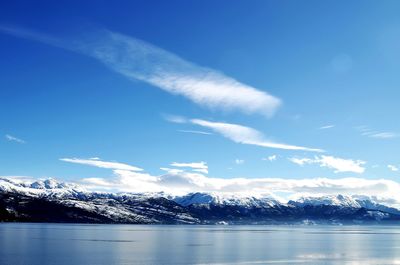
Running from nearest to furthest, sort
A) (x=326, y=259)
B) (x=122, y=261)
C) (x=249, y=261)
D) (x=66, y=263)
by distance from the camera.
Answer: (x=66, y=263), (x=122, y=261), (x=249, y=261), (x=326, y=259)

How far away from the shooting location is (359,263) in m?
98.9

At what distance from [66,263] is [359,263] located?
64024 mm

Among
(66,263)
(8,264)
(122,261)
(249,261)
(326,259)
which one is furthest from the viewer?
(326,259)

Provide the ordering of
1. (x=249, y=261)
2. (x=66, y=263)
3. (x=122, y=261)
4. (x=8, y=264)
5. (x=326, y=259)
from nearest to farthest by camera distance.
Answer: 1. (x=8, y=264)
2. (x=66, y=263)
3. (x=122, y=261)
4. (x=249, y=261)
5. (x=326, y=259)

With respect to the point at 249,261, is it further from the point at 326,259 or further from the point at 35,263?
the point at 35,263

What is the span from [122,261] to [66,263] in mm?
11621

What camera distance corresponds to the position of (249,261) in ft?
323

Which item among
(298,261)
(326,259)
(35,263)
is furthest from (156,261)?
(326,259)

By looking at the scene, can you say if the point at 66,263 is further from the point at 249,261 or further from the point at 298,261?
the point at 298,261

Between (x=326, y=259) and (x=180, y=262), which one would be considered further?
(x=326, y=259)

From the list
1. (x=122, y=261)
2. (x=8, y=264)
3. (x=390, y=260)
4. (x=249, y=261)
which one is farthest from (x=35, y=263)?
(x=390, y=260)

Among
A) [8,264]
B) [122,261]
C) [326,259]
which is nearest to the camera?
[8,264]

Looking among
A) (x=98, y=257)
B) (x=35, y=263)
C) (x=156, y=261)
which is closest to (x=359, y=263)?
(x=156, y=261)

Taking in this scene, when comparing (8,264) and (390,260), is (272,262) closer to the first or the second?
(390,260)
